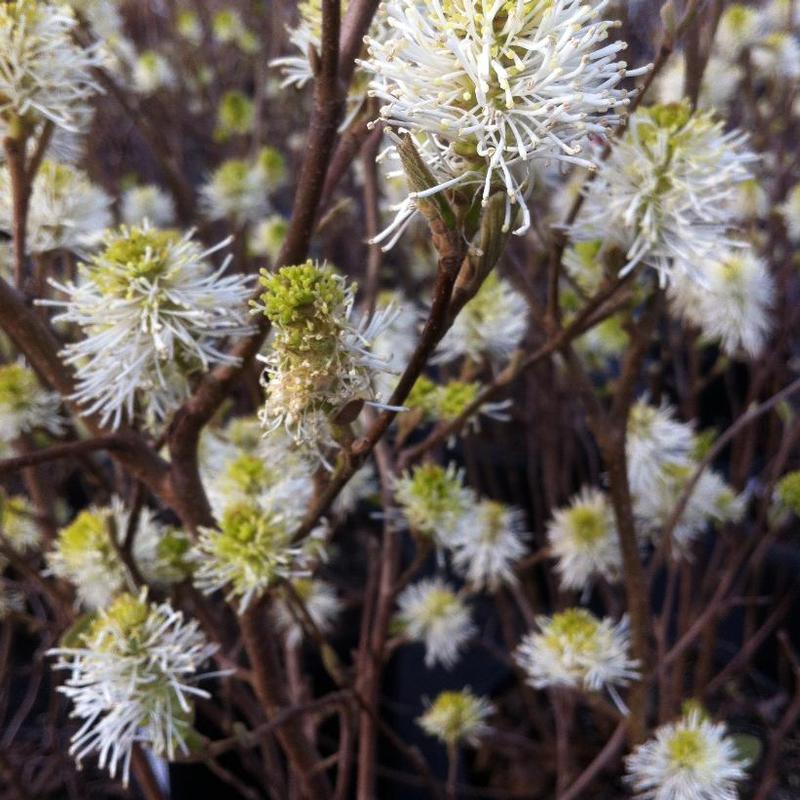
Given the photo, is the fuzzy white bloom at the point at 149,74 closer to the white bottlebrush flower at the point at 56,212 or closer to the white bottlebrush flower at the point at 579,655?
the white bottlebrush flower at the point at 56,212

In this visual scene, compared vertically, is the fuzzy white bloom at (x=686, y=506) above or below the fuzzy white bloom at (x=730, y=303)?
below

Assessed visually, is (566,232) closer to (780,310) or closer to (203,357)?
(203,357)

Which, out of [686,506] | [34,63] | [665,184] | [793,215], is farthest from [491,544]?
[793,215]

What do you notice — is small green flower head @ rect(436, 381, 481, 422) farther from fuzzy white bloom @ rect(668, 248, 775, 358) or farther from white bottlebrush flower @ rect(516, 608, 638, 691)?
fuzzy white bloom @ rect(668, 248, 775, 358)

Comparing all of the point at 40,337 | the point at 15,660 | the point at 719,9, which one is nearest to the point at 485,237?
the point at 40,337

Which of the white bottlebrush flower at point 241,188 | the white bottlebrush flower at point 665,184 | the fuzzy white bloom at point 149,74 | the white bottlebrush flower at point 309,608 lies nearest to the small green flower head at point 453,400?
the white bottlebrush flower at point 665,184

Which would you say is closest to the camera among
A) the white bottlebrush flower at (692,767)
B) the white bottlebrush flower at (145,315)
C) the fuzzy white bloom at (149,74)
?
the white bottlebrush flower at (145,315)

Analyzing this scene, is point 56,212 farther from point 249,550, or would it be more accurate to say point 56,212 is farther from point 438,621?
point 438,621

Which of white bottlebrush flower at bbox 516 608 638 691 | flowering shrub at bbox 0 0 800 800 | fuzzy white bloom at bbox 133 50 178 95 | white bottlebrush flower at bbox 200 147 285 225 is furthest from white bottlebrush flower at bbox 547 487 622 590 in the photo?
fuzzy white bloom at bbox 133 50 178 95
